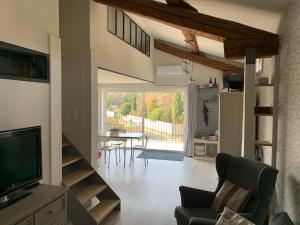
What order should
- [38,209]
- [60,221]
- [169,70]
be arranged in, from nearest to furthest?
[38,209] → [60,221] → [169,70]

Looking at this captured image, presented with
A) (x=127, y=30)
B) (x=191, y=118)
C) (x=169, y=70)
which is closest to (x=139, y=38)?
(x=127, y=30)

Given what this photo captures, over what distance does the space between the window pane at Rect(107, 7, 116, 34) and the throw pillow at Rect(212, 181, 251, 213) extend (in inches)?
132

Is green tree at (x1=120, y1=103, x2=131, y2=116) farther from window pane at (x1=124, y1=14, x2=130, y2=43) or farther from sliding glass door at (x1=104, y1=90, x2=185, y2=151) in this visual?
window pane at (x1=124, y1=14, x2=130, y2=43)

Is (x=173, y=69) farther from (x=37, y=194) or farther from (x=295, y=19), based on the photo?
(x=37, y=194)

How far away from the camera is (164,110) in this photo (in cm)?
813

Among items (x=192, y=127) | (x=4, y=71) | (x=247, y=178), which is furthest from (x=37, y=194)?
(x=192, y=127)

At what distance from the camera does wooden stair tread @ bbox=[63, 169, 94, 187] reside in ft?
10.4

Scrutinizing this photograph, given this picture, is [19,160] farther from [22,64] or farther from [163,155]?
[163,155]

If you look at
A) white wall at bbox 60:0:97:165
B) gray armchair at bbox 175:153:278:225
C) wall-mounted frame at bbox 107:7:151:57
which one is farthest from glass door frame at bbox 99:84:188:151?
gray armchair at bbox 175:153:278:225

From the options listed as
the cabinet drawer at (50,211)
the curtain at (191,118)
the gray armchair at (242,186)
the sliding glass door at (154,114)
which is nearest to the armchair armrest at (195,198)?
the gray armchair at (242,186)

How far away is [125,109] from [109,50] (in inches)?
159

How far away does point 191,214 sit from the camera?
2693mm

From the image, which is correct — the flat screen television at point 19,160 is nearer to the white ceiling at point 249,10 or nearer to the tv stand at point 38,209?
the tv stand at point 38,209

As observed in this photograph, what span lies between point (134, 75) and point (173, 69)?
200cm
